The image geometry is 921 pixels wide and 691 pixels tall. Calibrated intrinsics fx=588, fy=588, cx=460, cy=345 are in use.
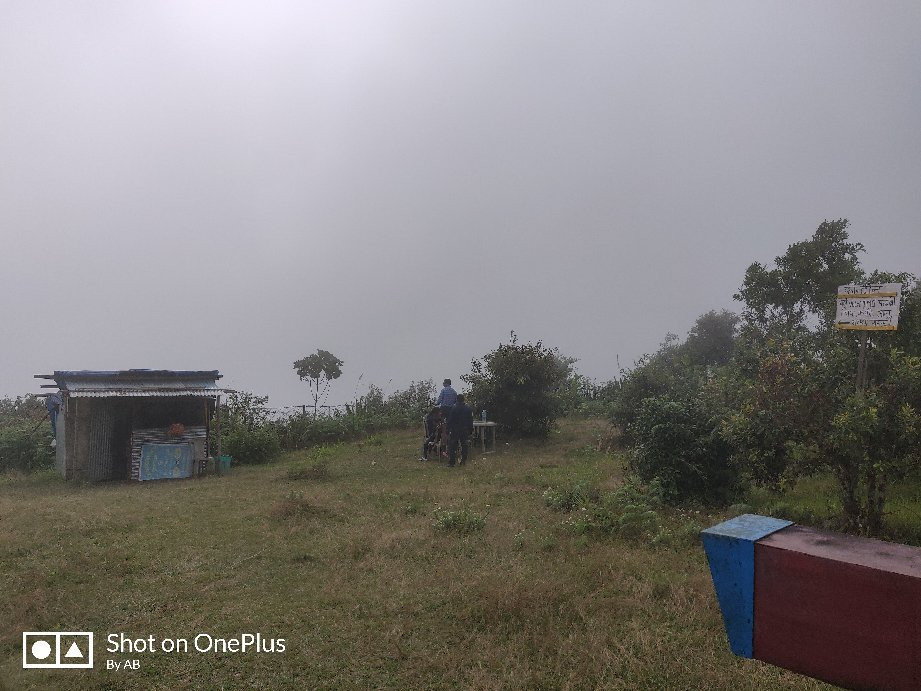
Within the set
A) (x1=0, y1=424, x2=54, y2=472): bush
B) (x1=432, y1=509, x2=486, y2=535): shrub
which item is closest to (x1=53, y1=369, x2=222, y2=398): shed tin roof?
(x1=0, y1=424, x2=54, y2=472): bush

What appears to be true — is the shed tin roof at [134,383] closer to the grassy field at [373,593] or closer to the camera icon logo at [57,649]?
the grassy field at [373,593]

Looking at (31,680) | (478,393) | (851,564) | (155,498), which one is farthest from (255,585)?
(478,393)

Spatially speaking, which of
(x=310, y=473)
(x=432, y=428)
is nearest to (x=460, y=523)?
(x=310, y=473)

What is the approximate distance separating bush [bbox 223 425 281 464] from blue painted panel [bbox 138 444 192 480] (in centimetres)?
165

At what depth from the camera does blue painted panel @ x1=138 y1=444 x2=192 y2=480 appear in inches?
511

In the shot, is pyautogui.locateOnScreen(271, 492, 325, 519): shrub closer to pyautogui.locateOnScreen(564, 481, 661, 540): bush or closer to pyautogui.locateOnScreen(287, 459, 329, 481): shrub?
pyautogui.locateOnScreen(287, 459, 329, 481): shrub

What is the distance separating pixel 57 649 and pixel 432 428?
10.4 meters

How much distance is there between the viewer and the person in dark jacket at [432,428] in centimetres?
1426

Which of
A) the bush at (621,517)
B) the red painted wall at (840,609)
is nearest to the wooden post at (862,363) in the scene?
the bush at (621,517)

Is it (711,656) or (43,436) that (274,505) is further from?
(43,436)

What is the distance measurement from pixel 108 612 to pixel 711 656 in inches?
190

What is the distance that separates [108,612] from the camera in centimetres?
503

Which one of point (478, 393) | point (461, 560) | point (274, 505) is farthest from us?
point (478, 393)

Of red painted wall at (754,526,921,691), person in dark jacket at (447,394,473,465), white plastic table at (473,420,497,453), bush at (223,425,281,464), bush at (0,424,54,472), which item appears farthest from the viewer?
bush at (223,425,281,464)
